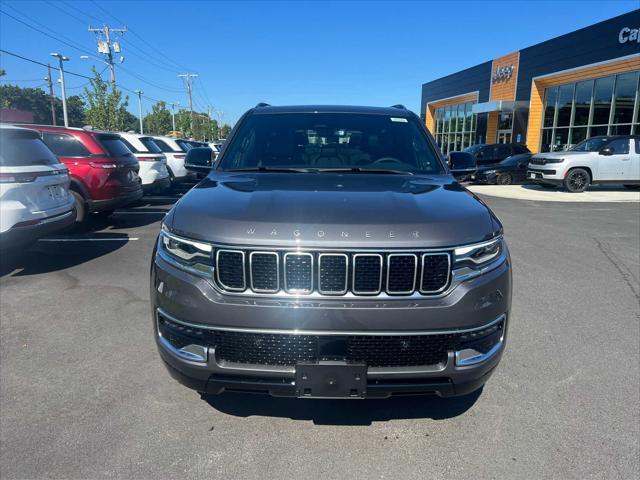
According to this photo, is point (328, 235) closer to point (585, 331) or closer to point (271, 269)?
point (271, 269)

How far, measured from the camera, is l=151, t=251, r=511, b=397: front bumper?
7.04ft

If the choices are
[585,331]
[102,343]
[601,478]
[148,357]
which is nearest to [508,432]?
[601,478]

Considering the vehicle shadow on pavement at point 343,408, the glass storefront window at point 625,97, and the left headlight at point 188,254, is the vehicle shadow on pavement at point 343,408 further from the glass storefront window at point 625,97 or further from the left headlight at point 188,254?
the glass storefront window at point 625,97

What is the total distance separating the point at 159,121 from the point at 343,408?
96.6 metres

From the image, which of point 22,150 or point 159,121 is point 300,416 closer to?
point 22,150

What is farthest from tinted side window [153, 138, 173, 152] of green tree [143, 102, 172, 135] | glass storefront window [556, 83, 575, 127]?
green tree [143, 102, 172, 135]

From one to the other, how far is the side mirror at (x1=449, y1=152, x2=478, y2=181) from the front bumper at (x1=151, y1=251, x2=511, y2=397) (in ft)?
5.38

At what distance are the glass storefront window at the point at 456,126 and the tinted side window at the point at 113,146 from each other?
2829 centimetres

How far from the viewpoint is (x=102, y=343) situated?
3.77 meters

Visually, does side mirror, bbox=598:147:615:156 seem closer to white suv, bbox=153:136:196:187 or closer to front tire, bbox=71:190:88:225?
white suv, bbox=153:136:196:187

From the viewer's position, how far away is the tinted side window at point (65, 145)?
8.38 meters

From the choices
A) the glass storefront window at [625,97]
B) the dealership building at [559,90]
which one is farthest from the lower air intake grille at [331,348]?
the glass storefront window at [625,97]

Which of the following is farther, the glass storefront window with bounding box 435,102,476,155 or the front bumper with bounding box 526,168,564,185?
the glass storefront window with bounding box 435,102,476,155

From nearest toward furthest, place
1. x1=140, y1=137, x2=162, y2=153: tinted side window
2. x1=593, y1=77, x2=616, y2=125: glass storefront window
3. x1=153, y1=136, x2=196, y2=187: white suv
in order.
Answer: x1=140, y1=137, x2=162, y2=153: tinted side window, x1=153, y1=136, x2=196, y2=187: white suv, x1=593, y1=77, x2=616, y2=125: glass storefront window
